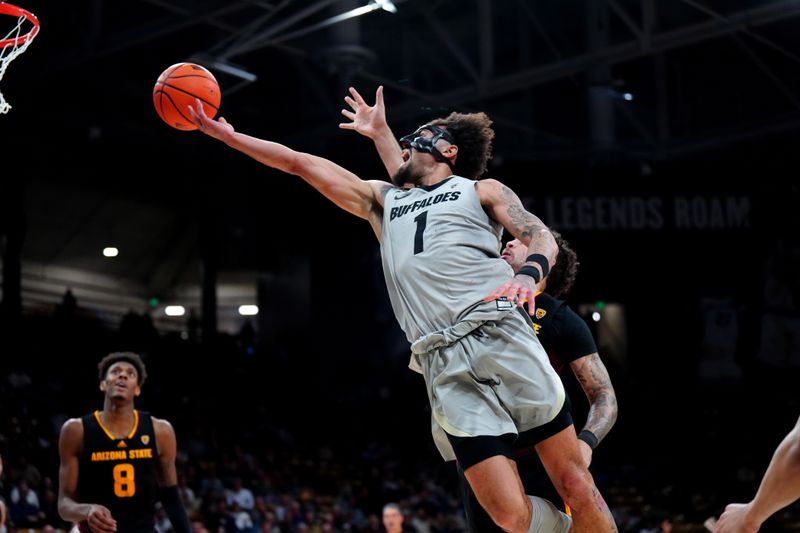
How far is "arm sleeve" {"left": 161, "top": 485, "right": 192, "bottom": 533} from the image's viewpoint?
6.07 metres

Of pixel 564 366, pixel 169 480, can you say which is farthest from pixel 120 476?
pixel 564 366

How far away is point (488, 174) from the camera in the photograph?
19719mm

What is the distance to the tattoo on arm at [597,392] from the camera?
197 inches

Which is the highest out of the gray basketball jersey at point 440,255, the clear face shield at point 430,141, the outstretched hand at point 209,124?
the outstretched hand at point 209,124

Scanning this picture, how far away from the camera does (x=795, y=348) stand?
816 inches

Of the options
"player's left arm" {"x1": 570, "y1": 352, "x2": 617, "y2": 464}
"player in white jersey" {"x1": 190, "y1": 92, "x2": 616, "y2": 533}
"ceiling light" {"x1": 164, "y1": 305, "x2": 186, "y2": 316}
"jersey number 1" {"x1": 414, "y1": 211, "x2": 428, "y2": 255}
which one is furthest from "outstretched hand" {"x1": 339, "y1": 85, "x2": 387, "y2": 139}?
"ceiling light" {"x1": 164, "y1": 305, "x2": 186, "y2": 316}

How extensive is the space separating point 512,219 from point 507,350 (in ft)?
1.94

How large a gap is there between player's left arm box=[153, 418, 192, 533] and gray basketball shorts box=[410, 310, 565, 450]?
8.21ft

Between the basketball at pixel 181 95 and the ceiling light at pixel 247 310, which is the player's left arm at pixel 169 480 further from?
the ceiling light at pixel 247 310

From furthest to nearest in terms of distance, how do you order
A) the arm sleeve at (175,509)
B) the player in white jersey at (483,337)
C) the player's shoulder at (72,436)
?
the player's shoulder at (72,436), the arm sleeve at (175,509), the player in white jersey at (483,337)

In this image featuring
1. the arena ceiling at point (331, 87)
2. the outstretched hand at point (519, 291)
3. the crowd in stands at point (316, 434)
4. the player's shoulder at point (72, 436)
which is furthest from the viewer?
the arena ceiling at point (331, 87)

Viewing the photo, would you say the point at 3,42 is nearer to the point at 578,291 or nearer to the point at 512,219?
the point at 512,219

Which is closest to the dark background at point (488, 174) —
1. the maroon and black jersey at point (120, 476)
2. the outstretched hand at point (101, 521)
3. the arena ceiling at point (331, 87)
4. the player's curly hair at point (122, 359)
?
the arena ceiling at point (331, 87)

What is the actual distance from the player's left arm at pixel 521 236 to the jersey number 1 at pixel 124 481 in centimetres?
304
